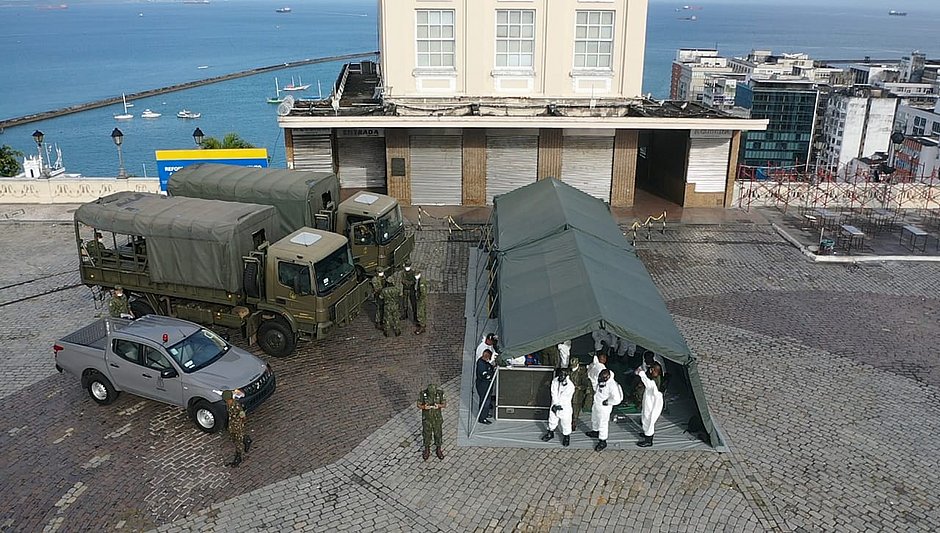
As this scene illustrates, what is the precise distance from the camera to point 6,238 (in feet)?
75.8

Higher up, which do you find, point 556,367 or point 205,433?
point 556,367

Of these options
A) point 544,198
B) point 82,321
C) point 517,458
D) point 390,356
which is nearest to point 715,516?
point 517,458

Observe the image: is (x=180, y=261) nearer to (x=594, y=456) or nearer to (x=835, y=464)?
(x=594, y=456)

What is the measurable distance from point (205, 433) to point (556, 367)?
242 inches

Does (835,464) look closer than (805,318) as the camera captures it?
Yes

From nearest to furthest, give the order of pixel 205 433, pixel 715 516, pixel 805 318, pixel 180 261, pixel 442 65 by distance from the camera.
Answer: pixel 715 516 < pixel 205 433 < pixel 180 261 < pixel 805 318 < pixel 442 65

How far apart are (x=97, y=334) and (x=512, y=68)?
18586mm

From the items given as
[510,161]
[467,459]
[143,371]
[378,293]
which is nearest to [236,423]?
[143,371]

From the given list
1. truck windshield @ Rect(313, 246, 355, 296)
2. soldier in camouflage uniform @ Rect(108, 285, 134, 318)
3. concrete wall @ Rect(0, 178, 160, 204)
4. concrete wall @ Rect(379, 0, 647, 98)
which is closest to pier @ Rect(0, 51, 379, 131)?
concrete wall @ Rect(0, 178, 160, 204)

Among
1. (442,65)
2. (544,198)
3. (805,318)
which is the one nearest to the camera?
(805,318)

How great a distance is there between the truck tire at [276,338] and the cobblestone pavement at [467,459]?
0.96 ft

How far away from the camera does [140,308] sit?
51.2ft

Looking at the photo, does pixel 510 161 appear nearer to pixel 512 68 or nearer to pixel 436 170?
pixel 436 170

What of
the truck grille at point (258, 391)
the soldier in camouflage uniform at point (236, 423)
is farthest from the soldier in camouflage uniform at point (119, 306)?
the soldier in camouflage uniform at point (236, 423)
